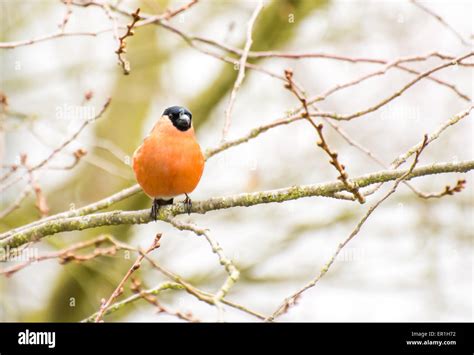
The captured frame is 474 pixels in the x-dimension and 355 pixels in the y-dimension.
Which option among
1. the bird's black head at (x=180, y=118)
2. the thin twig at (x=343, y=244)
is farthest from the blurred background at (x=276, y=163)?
the thin twig at (x=343, y=244)

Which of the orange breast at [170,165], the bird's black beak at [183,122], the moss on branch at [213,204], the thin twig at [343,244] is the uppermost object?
the bird's black beak at [183,122]

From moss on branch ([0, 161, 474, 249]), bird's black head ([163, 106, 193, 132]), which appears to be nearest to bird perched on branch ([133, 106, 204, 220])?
bird's black head ([163, 106, 193, 132])

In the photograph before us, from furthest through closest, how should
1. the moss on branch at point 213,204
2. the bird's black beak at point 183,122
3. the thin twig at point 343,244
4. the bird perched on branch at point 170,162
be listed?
the bird's black beak at point 183,122 → the bird perched on branch at point 170,162 → the moss on branch at point 213,204 → the thin twig at point 343,244

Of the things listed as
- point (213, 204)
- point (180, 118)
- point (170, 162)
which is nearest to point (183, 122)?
point (180, 118)

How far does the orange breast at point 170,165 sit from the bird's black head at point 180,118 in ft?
0.16

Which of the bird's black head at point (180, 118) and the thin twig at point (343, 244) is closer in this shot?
the thin twig at point (343, 244)

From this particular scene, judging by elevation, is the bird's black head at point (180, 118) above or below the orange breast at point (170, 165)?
above

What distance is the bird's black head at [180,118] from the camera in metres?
4.81

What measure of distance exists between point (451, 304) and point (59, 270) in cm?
444

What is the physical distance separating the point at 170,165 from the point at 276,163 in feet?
12.5

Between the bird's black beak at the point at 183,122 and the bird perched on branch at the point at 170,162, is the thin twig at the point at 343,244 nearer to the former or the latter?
the bird perched on branch at the point at 170,162

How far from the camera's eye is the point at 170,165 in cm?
462

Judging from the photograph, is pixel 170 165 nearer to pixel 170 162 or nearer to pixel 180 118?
pixel 170 162
